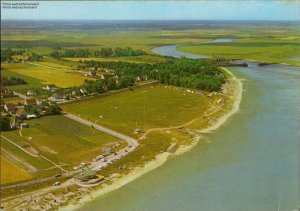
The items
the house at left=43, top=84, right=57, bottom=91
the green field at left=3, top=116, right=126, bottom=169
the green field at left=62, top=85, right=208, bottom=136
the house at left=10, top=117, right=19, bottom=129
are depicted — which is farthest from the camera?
the house at left=43, top=84, right=57, bottom=91

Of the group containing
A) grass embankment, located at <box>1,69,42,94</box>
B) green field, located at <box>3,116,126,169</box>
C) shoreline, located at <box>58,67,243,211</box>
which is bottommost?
shoreline, located at <box>58,67,243,211</box>

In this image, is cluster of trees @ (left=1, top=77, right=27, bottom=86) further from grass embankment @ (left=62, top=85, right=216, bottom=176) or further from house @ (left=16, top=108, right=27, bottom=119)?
grass embankment @ (left=62, top=85, right=216, bottom=176)

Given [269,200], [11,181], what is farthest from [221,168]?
[11,181]

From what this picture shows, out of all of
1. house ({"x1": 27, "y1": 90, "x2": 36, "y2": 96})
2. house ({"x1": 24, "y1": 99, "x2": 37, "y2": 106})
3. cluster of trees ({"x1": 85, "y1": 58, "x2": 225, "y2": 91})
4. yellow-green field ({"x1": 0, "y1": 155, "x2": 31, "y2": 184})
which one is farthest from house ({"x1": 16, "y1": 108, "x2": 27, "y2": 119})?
cluster of trees ({"x1": 85, "y1": 58, "x2": 225, "y2": 91})

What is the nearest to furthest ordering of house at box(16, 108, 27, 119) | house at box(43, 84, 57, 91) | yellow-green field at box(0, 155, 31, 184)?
yellow-green field at box(0, 155, 31, 184) < house at box(16, 108, 27, 119) < house at box(43, 84, 57, 91)

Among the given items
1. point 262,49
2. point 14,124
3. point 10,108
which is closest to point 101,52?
point 10,108
